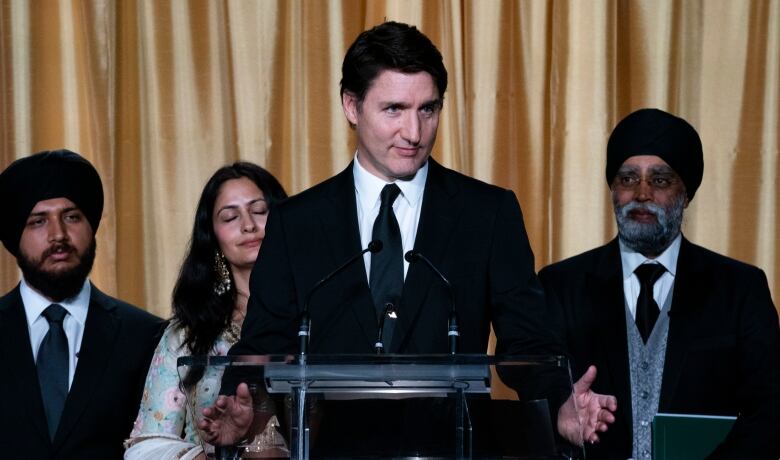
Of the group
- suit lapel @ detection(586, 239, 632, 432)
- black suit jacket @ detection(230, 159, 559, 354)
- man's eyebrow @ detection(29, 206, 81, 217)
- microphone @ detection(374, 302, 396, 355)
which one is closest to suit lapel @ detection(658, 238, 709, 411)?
suit lapel @ detection(586, 239, 632, 432)

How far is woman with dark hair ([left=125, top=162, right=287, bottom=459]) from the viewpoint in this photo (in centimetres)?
365

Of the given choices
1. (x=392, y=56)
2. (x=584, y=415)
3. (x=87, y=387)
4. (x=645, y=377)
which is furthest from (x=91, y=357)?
(x=584, y=415)

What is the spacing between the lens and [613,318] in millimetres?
3723

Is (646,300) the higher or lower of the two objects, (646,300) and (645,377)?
the higher

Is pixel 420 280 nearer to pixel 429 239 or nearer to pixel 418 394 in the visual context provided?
pixel 429 239

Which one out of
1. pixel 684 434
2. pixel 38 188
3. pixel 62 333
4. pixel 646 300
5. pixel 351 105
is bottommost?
pixel 684 434

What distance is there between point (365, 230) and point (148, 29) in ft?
7.75

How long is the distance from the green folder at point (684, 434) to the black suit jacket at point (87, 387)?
1.56 m

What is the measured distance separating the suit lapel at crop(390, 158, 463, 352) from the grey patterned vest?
923 millimetres

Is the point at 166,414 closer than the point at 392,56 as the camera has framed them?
No

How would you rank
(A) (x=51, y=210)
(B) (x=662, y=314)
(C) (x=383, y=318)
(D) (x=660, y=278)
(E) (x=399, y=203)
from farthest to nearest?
(A) (x=51, y=210) → (D) (x=660, y=278) → (B) (x=662, y=314) → (E) (x=399, y=203) → (C) (x=383, y=318)

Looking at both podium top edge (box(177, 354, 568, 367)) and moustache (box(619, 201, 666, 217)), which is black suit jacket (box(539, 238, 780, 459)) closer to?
moustache (box(619, 201, 666, 217))

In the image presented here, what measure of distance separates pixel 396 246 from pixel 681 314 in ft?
3.65

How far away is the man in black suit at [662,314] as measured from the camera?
141 inches
